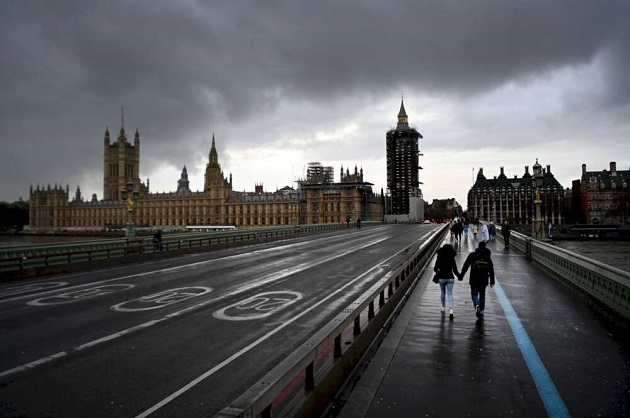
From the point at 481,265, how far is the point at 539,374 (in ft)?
13.1

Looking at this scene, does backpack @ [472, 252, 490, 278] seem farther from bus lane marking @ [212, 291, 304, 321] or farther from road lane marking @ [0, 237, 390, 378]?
road lane marking @ [0, 237, 390, 378]

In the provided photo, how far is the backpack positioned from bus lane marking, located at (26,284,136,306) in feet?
39.4

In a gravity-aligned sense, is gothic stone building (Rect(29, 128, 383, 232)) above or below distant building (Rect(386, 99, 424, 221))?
below

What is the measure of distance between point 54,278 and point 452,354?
732 inches

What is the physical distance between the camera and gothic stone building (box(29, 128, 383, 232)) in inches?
5950

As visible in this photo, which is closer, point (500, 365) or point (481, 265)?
point (500, 365)

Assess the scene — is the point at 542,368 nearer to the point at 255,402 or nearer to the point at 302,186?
the point at 255,402

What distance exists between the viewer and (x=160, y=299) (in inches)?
549

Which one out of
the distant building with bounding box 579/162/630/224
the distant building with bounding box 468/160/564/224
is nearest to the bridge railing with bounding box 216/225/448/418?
the distant building with bounding box 579/162/630/224

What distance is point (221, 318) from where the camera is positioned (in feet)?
36.9

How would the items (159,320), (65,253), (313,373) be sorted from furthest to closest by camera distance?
(65,253)
(159,320)
(313,373)

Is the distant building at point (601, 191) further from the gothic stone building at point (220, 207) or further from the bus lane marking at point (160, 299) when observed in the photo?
the bus lane marking at point (160, 299)

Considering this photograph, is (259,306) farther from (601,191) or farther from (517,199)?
(517,199)

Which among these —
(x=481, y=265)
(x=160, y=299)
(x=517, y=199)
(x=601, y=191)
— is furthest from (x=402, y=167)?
(x=481, y=265)
